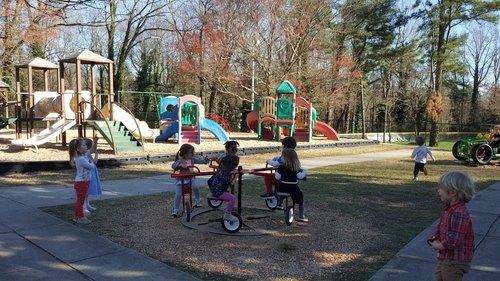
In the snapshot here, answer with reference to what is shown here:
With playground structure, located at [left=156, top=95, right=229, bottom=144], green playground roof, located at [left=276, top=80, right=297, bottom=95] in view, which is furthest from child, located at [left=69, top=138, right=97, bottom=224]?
green playground roof, located at [left=276, top=80, right=297, bottom=95]

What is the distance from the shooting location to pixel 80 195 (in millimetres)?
6520

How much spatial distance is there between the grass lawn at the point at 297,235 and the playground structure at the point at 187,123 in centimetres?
993

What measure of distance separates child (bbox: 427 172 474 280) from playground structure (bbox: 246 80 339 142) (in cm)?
1869

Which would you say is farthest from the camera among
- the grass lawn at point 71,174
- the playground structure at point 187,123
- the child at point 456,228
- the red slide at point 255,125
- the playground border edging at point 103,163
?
the red slide at point 255,125

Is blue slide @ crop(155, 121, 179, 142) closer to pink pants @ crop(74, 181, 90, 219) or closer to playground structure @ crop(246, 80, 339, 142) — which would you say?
playground structure @ crop(246, 80, 339, 142)

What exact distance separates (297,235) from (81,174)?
323cm

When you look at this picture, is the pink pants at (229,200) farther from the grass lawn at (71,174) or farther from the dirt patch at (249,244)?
the grass lawn at (71,174)

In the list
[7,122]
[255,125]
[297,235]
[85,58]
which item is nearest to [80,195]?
[297,235]

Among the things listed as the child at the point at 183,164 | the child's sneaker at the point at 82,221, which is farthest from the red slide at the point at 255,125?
the child's sneaker at the point at 82,221

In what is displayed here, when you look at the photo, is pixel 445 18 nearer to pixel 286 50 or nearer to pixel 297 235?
pixel 286 50

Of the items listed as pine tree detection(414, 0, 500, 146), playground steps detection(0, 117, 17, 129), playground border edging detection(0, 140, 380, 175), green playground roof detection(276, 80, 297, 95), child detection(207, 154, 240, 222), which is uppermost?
pine tree detection(414, 0, 500, 146)

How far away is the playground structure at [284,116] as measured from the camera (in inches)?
866

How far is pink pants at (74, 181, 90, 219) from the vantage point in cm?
647

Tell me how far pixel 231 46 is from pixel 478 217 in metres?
20.2
